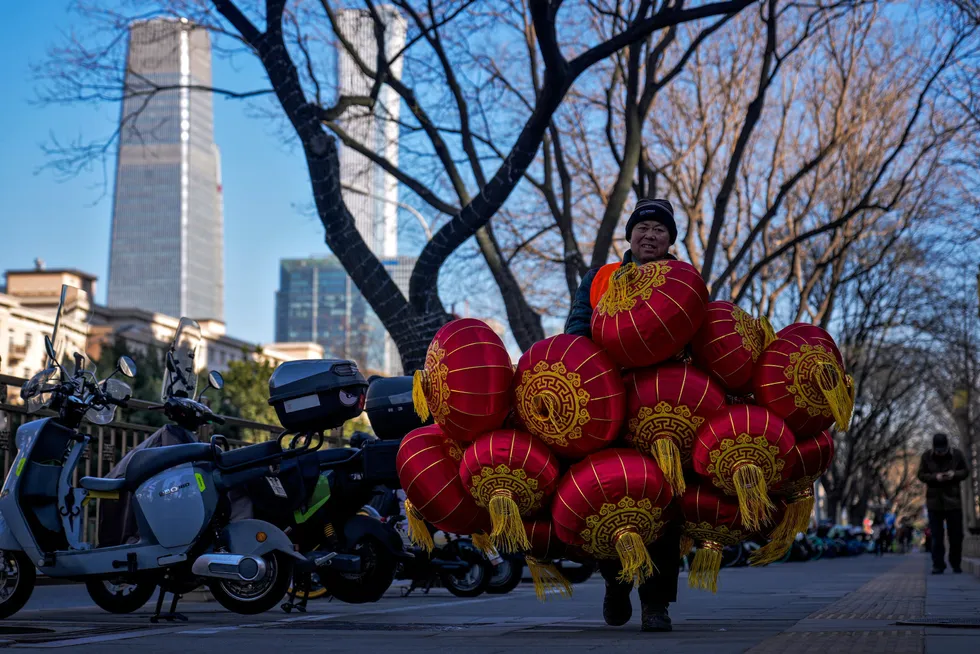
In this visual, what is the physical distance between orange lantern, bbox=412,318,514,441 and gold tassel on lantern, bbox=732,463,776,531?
1.07 meters

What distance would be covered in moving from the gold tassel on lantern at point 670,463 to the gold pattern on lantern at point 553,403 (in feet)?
1.09

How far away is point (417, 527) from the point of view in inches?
236

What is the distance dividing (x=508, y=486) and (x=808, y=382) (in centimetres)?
137

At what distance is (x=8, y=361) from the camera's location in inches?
2825

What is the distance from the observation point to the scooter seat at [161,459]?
7.23 meters

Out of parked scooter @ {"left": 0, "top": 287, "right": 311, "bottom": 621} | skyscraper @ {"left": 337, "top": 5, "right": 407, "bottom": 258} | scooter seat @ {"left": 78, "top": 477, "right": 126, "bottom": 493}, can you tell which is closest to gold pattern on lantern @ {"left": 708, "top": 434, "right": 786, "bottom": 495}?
parked scooter @ {"left": 0, "top": 287, "right": 311, "bottom": 621}

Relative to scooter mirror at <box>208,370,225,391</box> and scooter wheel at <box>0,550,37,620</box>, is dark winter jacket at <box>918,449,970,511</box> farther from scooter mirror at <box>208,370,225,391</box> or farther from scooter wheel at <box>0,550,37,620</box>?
scooter wheel at <box>0,550,37,620</box>

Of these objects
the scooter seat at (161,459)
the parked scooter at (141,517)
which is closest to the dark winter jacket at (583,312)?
the parked scooter at (141,517)

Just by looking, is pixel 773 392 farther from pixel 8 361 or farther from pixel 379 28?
pixel 8 361

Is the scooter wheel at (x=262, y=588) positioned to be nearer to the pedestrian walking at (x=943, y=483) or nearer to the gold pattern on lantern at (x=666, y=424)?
the gold pattern on lantern at (x=666, y=424)

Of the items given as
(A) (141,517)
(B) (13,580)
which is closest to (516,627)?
(A) (141,517)

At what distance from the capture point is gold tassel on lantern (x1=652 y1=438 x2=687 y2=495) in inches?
208

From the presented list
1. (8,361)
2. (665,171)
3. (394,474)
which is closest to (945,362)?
(665,171)

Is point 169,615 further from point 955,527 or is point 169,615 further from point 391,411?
point 955,527
